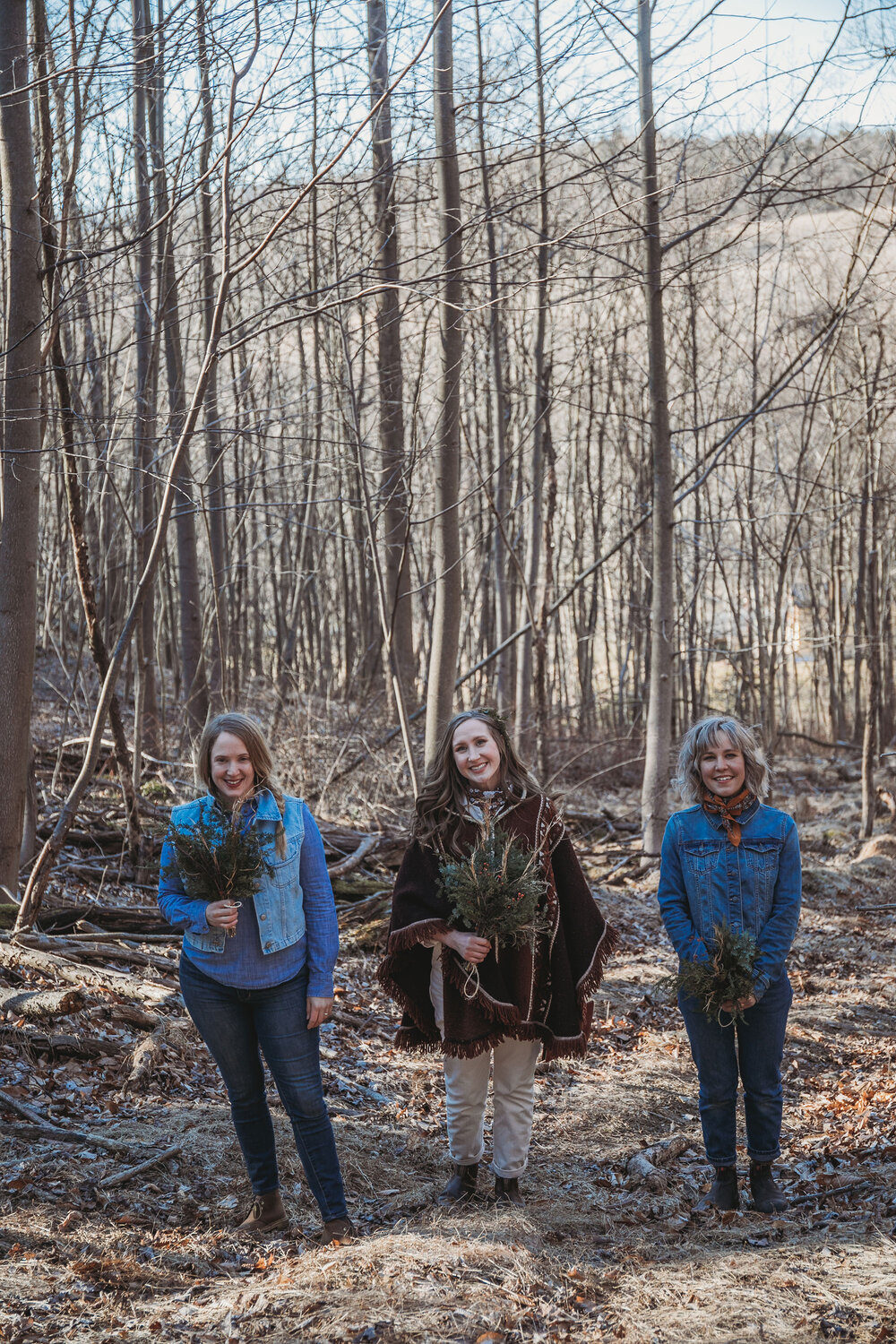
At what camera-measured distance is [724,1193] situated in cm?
378

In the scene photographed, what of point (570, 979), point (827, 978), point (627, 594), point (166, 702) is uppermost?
point (627, 594)

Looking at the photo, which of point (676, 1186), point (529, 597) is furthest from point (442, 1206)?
point (529, 597)

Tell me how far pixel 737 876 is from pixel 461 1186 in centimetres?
153

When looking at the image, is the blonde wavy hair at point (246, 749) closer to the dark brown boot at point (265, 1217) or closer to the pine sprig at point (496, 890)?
the pine sprig at point (496, 890)

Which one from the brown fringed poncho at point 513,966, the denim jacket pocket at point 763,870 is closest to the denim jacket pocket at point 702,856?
the denim jacket pocket at point 763,870

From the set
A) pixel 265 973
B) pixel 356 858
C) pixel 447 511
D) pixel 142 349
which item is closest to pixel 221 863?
pixel 265 973

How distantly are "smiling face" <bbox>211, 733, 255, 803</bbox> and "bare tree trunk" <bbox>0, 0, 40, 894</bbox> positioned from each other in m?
3.03

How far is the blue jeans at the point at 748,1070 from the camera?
3717 millimetres

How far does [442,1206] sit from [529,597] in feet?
22.8

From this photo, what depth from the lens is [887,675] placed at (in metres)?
20.1

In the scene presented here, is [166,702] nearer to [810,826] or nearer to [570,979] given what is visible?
[810,826]

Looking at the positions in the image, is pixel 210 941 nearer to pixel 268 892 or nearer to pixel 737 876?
pixel 268 892

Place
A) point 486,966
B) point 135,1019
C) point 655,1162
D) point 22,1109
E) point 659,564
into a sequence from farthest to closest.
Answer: point 659,564, point 135,1019, point 655,1162, point 22,1109, point 486,966

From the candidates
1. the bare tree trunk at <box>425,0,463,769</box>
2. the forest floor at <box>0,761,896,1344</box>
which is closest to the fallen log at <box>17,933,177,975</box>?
the forest floor at <box>0,761,896,1344</box>
